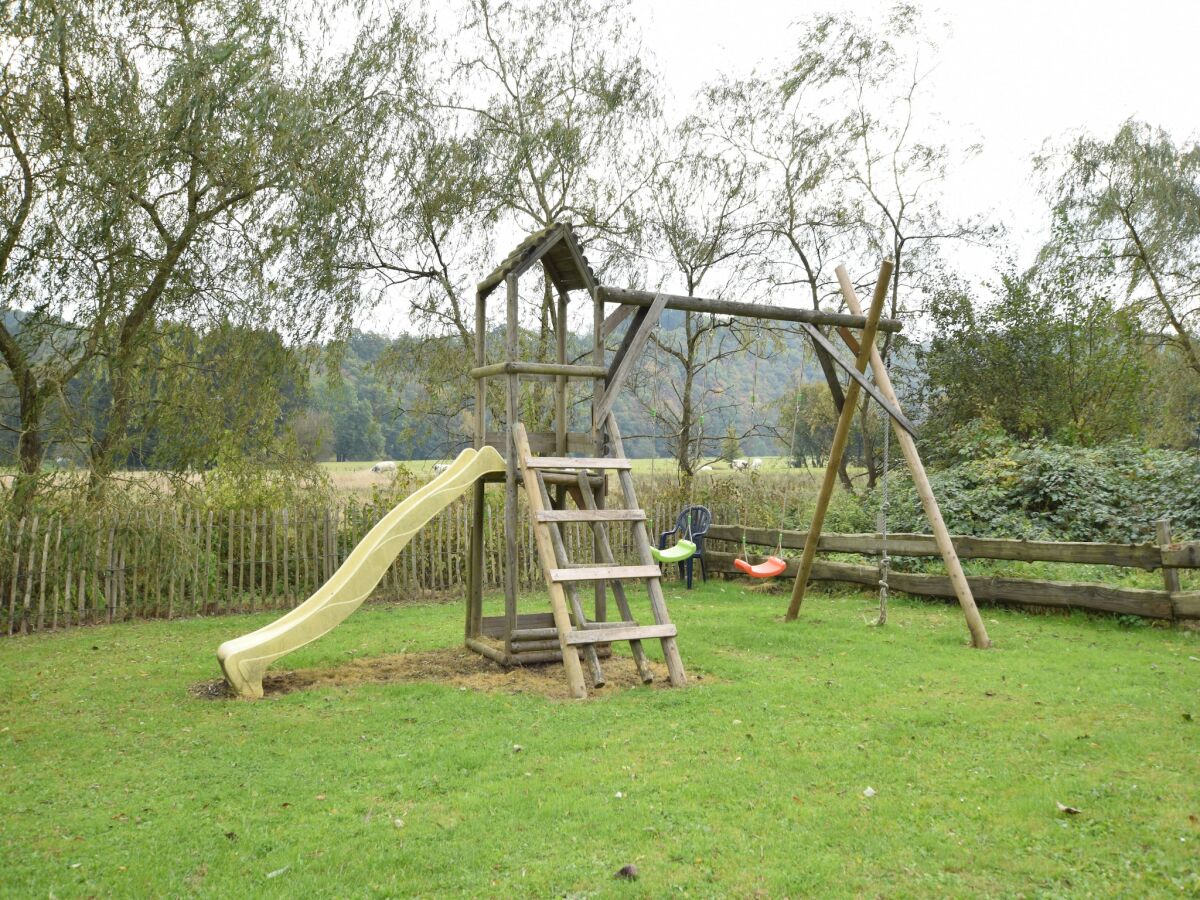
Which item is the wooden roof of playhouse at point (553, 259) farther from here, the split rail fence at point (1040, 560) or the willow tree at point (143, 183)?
the willow tree at point (143, 183)

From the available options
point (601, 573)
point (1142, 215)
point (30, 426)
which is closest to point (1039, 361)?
point (1142, 215)

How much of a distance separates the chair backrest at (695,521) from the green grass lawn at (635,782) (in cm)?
507

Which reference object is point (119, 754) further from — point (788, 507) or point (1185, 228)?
point (1185, 228)

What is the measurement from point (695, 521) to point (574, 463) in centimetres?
620

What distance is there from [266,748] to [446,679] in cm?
192

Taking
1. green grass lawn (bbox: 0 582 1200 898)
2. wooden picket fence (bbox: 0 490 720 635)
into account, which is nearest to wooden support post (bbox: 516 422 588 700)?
green grass lawn (bbox: 0 582 1200 898)

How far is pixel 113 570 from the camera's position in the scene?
10.0 metres

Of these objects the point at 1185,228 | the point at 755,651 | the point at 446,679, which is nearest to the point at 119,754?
the point at 446,679

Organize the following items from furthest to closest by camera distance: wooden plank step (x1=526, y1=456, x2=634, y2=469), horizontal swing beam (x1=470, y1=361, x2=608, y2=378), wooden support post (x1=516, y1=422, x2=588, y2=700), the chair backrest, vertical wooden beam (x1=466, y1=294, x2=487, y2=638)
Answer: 1. the chair backrest
2. vertical wooden beam (x1=466, y1=294, x2=487, y2=638)
3. horizontal swing beam (x1=470, y1=361, x2=608, y2=378)
4. wooden plank step (x1=526, y1=456, x2=634, y2=469)
5. wooden support post (x1=516, y1=422, x2=588, y2=700)

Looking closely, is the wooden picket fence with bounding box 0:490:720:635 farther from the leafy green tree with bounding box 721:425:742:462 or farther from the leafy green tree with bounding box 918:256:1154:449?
the leafy green tree with bounding box 918:256:1154:449

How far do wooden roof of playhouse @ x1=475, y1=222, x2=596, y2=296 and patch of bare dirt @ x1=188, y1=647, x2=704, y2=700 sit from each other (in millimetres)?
3166

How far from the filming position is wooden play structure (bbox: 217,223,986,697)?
6441 mm

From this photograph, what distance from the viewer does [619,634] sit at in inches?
251

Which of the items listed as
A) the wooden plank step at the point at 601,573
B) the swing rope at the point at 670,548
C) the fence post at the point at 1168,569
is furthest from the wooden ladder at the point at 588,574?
the fence post at the point at 1168,569
